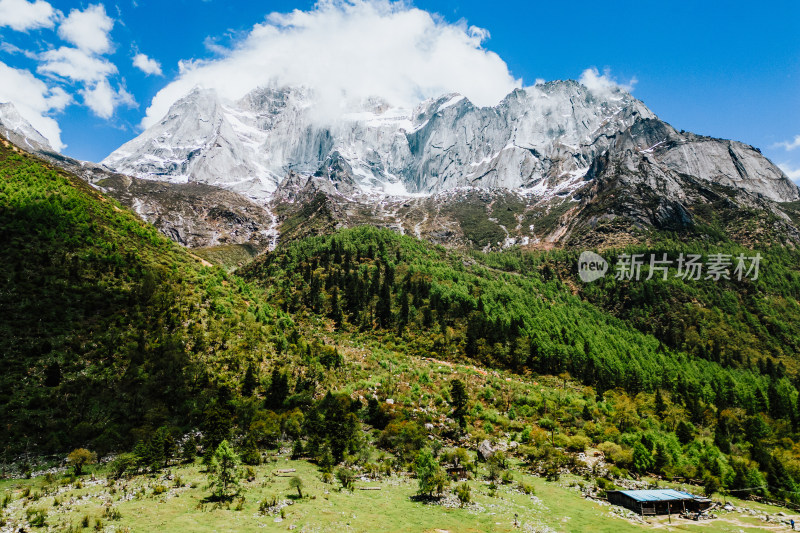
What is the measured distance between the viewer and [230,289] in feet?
231

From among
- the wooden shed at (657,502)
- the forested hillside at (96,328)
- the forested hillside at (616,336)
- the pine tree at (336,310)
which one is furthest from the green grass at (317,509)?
the pine tree at (336,310)

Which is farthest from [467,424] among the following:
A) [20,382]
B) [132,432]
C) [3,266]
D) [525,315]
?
[525,315]

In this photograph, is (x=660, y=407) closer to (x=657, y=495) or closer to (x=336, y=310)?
(x=657, y=495)

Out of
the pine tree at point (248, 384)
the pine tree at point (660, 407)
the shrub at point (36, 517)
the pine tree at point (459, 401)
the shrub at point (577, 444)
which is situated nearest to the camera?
the shrub at point (36, 517)

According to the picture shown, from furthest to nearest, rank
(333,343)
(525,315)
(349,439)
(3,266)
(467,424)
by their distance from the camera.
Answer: (525,315)
(333,343)
(467,424)
(349,439)
(3,266)

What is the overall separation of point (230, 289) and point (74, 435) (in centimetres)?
3862

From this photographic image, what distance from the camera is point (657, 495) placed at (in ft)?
127

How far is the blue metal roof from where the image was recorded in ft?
121

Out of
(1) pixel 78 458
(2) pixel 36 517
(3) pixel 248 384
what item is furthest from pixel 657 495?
(1) pixel 78 458

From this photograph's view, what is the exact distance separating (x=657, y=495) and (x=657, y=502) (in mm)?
1164

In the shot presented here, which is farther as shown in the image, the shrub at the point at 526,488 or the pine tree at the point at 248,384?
the pine tree at the point at 248,384

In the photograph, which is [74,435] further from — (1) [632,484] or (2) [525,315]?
(2) [525,315]

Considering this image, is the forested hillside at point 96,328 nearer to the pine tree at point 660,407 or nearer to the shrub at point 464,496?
the shrub at point 464,496

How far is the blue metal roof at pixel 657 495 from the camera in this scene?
121 feet
